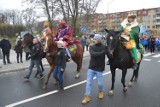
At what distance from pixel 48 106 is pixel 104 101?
1564 mm

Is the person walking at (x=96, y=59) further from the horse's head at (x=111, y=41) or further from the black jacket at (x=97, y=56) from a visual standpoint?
the horse's head at (x=111, y=41)

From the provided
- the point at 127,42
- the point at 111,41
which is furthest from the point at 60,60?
the point at 127,42

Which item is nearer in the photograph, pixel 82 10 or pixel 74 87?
pixel 74 87

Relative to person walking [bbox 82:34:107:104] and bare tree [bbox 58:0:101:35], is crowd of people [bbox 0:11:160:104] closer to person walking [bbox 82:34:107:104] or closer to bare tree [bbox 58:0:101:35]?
person walking [bbox 82:34:107:104]

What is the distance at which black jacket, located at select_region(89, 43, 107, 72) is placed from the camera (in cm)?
631

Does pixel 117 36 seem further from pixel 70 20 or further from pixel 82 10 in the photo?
pixel 70 20

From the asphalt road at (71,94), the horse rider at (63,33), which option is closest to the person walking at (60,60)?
the asphalt road at (71,94)

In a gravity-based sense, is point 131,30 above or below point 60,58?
above

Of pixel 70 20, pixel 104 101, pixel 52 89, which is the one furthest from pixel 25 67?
pixel 70 20

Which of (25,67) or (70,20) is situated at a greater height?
(70,20)

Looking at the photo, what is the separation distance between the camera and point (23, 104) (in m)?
6.45

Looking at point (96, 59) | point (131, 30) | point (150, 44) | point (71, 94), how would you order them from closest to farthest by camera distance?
point (96, 59) < point (71, 94) < point (131, 30) < point (150, 44)

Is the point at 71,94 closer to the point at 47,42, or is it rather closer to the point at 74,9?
the point at 47,42

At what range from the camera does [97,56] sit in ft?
20.7
